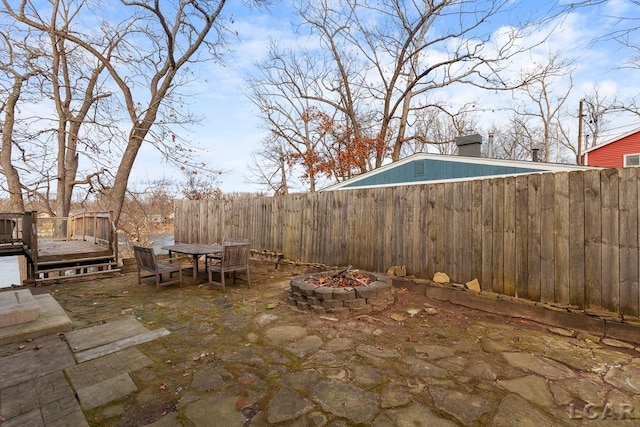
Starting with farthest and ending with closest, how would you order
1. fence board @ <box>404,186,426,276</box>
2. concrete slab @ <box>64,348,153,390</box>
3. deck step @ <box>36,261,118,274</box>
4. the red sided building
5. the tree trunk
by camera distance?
the red sided building → the tree trunk → deck step @ <box>36,261,118,274</box> → fence board @ <box>404,186,426,276</box> → concrete slab @ <box>64,348,153,390</box>

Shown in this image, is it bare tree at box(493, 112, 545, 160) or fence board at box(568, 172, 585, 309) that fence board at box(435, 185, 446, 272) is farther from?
bare tree at box(493, 112, 545, 160)

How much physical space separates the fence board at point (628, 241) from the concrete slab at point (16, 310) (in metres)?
6.07

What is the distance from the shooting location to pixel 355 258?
5.54 metres

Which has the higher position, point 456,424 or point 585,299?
point 585,299

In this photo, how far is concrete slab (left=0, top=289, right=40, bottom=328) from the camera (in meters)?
3.10

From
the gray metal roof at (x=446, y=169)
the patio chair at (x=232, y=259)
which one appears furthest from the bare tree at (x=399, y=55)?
the patio chair at (x=232, y=259)

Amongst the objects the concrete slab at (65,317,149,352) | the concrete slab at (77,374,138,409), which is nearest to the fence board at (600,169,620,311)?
the concrete slab at (77,374,138,409)

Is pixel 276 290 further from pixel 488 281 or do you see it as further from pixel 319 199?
pixel 488 281

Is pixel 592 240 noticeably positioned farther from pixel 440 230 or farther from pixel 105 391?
pixel 105 391

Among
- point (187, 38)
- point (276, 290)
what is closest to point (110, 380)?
point (276, 290)

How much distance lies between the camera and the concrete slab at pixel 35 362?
2.30m

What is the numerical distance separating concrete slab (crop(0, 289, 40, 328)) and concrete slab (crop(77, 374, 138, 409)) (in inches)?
69.5

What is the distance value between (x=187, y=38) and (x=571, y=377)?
1187cm

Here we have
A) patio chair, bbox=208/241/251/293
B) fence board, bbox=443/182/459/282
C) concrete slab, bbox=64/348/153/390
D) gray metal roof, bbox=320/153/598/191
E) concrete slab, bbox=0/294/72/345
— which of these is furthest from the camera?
gray metal roof, bbox=320/153/598/191
